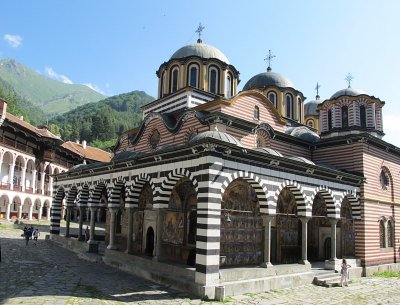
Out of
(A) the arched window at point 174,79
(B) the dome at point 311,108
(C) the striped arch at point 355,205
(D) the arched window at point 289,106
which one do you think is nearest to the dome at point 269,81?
(D) the arched window at point 289,106

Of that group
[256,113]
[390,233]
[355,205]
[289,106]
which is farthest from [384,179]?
[256,113]

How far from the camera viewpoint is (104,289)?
10867 millimetres

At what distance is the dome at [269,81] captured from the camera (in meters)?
22.9

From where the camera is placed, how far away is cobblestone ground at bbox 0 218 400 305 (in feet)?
32.0

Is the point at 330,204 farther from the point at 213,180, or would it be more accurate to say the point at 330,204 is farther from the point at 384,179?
the point at 213,180

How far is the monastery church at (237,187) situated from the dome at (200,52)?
7 cm

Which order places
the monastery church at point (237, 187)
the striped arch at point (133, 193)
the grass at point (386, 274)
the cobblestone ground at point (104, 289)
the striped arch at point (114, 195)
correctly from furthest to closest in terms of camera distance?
the grass at point (386, 274), the striped arch at point (114, 195), the striped arch at point (133, 193), the monastery church at point (237, 187), the cobblestone ground at point (104, 289)

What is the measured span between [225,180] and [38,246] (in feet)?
44.8

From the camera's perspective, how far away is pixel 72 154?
144ft

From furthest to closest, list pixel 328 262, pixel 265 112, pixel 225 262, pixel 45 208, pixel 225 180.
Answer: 1. pixel 45 208
2. pixel 265 112
3. pixel 328 262
4. pixel 225 262
5. pixel 225 180

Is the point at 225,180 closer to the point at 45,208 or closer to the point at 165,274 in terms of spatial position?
the point at 165,274

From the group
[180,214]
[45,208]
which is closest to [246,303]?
[180,214]

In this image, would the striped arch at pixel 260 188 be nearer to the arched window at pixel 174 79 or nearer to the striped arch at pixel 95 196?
the striped arch at pixel 95 196

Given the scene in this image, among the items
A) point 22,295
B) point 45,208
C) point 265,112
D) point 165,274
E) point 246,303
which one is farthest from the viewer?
point 45,208
